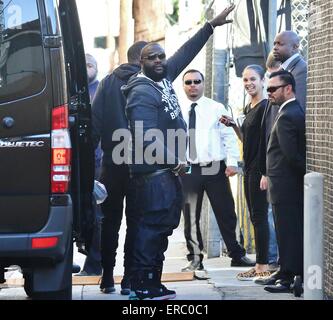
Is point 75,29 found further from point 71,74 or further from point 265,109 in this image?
point 265,109

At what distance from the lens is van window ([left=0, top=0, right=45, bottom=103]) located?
7.14 m

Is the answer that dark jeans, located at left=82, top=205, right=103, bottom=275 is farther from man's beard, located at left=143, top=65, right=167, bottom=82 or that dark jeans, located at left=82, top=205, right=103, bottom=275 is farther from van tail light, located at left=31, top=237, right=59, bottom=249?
van tail light, located at left=31, top=237, right=59, bottom=249

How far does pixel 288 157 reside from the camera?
8.78 m

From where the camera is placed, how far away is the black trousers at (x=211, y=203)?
36.2 ft

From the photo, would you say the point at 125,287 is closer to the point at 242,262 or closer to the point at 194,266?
the point at 194,266

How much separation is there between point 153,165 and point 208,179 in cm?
260

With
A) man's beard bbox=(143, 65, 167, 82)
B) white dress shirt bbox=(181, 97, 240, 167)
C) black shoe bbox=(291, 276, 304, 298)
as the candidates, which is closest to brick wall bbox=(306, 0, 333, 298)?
black shoe bbox=(291, 276, 304, 298)

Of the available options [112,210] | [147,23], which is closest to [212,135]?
[112,210]

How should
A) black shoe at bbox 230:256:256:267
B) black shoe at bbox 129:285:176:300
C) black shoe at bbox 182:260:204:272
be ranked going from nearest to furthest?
black shoe at bbox 129:285:176:300 → black shoe at bbox 182:260:204:272 → black shoe at bbox 230:256:256:267

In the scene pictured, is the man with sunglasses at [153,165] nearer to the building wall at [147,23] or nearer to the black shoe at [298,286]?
the black shoe at [298,286]
